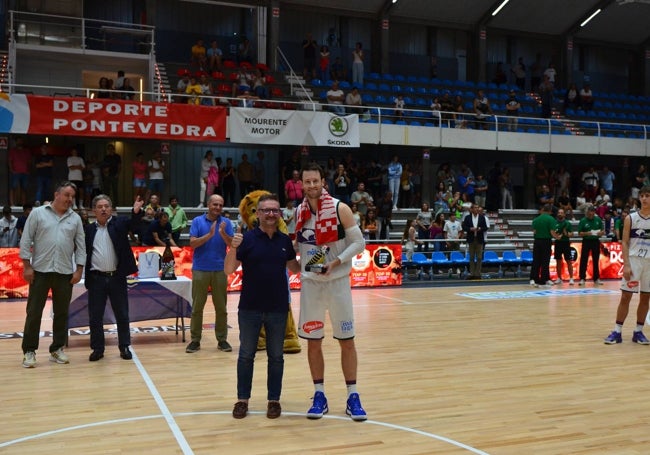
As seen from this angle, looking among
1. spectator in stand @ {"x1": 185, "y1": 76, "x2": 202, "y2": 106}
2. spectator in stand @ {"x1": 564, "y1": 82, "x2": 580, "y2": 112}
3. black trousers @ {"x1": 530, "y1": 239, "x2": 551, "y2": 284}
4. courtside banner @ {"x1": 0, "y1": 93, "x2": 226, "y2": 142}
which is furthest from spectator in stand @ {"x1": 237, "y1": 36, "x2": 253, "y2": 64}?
Result: spectator in stand @ {"x1": 564, "y1": 82, "x2": 580, "y2": 112}

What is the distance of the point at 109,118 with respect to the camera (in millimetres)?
18156

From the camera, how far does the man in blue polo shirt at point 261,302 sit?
5.42m

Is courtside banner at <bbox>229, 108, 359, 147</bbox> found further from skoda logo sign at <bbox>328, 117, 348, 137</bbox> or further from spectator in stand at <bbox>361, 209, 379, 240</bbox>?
spectator in stand at <bbox>361, 209, 379, 240</bbox>

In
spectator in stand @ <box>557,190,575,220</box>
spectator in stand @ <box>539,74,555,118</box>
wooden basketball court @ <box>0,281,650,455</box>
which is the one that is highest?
spectator in stand @ <box>539,74,555,118</box>

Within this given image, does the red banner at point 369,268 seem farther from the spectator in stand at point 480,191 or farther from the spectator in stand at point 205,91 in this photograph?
the spectator in stand at point 480,191

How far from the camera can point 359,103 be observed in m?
22.8

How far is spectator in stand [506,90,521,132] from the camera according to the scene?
971 inches

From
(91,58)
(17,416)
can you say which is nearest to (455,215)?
(91,58)

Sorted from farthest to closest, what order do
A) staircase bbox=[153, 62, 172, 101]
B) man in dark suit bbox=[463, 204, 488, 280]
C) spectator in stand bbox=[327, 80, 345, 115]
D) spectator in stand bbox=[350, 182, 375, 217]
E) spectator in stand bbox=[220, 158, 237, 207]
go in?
spectator in stand bbox=[327, 80, 345, 115]
staircase bbox=[153, 62, 172, 101]
spectator in stand bbox=[220, 158, 237, 207]
spectator in stand bbox=[350, 182, 375, 217]
man in dark suit bbox=[463, 204, 488, 280]

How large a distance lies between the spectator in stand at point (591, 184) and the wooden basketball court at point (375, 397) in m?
15.7

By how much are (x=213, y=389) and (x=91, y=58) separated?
706 inches

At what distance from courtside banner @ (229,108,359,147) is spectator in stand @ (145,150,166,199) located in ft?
7.13

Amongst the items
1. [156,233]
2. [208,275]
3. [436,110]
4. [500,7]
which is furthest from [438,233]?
[500,7]

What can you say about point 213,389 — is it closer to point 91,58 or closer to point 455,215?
point 455,215
